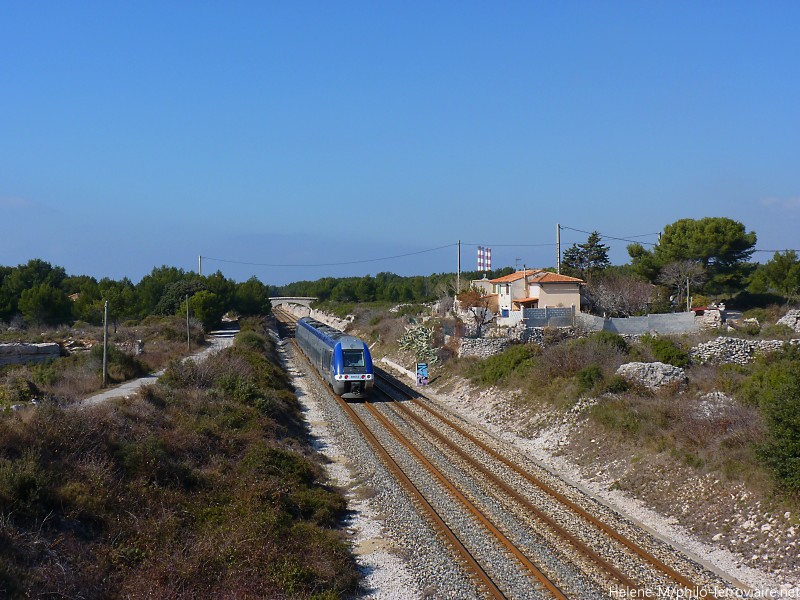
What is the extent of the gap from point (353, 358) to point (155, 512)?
17828 millimetres

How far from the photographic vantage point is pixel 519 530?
1188 cm

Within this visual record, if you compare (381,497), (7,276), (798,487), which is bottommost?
(381,497)

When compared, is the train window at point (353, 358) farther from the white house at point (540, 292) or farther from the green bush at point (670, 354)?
the green bush at point (670, 354)

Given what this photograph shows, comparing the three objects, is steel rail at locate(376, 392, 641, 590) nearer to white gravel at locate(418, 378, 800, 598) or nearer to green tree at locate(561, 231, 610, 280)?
white gravel at locate(418, 378, 800, 598)

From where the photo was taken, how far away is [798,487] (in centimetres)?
1119

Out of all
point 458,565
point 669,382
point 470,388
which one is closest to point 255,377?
point 470,388

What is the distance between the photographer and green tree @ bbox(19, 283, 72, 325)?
178 feet

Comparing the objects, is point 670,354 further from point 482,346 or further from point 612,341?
point 482,346

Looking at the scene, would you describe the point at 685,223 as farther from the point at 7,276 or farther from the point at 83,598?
the point at 7,276

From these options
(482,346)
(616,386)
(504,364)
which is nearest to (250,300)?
(482,346)

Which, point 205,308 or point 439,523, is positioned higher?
point 205,308

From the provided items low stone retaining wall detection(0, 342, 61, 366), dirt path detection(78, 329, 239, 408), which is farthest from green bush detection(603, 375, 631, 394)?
low stone retaining wall detection(0, 342, 61, 366)

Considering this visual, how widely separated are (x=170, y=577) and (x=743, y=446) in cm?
1127

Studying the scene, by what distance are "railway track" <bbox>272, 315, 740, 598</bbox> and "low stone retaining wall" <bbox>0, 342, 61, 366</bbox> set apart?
2184 cm
